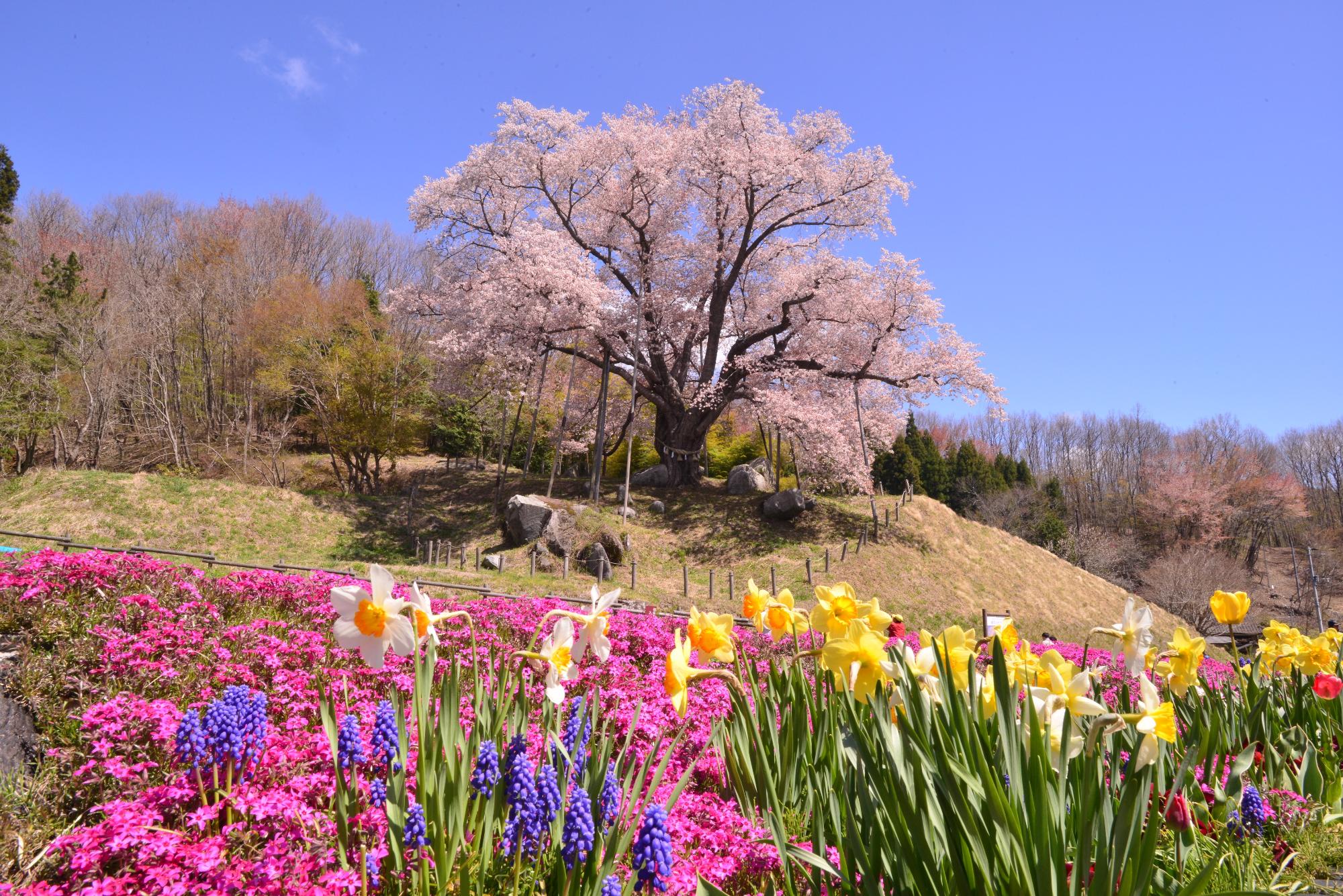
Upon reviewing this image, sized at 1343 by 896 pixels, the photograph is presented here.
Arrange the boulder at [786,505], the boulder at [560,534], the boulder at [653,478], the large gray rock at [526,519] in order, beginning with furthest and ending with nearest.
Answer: the boulder at [653,478], the boulder at [786,505], the large gray rock at [526,519], the boulder at [560,534]

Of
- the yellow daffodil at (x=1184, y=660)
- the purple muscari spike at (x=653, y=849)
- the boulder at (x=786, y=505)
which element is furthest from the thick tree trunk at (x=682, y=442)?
the purple muscari spike at (x=653, y=849)

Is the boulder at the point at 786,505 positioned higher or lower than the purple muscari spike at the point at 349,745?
lower

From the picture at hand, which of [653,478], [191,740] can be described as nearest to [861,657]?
[191,740]

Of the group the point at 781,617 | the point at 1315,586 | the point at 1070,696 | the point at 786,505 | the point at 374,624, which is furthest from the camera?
the point at 1315,586

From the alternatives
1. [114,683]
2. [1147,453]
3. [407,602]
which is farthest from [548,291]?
[1147,453]

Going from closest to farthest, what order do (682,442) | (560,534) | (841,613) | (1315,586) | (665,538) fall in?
(841,613), (560,534), (665,538), (682,442), (1315,586)

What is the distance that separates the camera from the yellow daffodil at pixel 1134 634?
6.47 ft

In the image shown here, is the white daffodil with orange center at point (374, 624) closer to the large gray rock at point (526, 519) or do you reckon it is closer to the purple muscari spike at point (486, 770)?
the purple muscari spike at point (486, 770)

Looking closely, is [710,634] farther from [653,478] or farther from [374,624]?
[653,478]

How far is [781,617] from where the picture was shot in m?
2.36

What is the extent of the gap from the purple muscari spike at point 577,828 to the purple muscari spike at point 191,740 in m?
1.11

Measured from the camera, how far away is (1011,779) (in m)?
1.35

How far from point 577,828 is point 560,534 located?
45.4ft

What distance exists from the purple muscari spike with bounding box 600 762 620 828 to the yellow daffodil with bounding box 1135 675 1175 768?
111 cm
